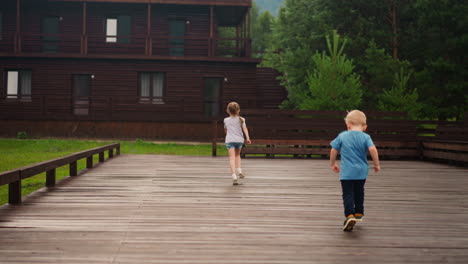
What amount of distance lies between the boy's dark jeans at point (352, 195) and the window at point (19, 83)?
26.5m

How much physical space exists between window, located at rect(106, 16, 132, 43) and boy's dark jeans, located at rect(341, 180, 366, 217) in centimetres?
2615

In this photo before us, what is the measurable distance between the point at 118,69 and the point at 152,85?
197cm

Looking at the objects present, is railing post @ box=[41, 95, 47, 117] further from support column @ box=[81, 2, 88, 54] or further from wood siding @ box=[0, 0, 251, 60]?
wood siding @ box=[0, 0, 251, 60]

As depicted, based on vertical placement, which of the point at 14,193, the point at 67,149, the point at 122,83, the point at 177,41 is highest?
the point at 177,41

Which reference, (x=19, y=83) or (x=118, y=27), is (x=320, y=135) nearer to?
(x=118, y=27)

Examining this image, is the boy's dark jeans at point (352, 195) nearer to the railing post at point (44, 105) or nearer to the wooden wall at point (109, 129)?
the wooden wall at point (109, 129)

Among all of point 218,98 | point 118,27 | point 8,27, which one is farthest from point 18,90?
point 218,98

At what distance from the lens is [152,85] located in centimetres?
2912

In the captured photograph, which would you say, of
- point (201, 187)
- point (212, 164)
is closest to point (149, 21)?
point (212, 164)

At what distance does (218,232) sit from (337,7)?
2834 centimetres

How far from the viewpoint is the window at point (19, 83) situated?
95.3 feet

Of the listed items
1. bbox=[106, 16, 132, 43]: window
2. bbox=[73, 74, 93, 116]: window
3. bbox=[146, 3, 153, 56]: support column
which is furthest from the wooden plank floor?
bbox=[106, 16, 132, 43]: window

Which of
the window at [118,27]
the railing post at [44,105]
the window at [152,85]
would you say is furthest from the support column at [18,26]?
the window at [152,85]

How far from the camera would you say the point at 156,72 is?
95.3ft
